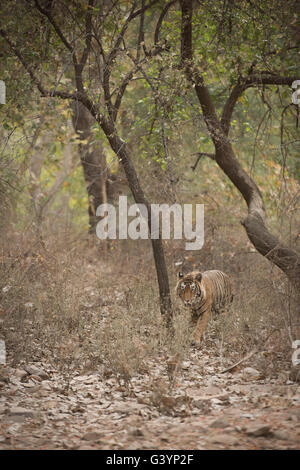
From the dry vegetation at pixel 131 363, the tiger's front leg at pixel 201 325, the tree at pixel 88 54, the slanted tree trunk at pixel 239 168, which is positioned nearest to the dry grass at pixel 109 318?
the dry vegetation at pixel 131 363

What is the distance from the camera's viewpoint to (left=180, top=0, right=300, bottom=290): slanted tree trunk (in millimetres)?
7406

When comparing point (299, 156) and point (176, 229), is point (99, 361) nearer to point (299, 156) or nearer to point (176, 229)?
point (176, 229)

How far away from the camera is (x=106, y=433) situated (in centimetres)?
449

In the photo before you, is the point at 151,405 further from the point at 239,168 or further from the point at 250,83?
the point at 250,83

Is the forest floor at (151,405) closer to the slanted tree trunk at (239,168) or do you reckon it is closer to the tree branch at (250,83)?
the slanted tree trunk at (239,168)

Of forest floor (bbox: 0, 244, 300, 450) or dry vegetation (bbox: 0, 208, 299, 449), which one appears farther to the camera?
dry vegetation (bbox: 0, 208, 299, 449)

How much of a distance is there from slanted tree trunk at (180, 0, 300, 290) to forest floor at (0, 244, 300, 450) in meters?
1.53

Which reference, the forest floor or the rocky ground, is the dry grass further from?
the rocky ground

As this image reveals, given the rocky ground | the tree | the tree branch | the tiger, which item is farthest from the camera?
the tree branch

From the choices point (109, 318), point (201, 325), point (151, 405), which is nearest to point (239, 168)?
point (201, 325)

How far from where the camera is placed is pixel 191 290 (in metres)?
7.71

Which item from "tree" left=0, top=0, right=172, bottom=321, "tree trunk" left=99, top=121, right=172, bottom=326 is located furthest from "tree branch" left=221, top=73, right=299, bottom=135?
"tree trunk" left=99, top=121, right=172, bottom=326

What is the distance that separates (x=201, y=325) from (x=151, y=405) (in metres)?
2.56
